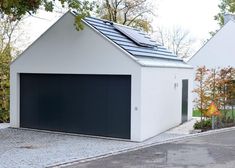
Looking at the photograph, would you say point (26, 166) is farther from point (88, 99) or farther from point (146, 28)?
point (146, 28)

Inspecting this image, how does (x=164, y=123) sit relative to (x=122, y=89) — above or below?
below

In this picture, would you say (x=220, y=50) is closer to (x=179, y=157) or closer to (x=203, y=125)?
(x=203, y=125)

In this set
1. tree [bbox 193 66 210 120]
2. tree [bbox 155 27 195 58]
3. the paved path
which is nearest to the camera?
the paved path

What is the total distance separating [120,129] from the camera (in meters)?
14.3

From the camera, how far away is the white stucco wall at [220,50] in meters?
32.4

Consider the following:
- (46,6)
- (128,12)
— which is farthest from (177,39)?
(46,6)

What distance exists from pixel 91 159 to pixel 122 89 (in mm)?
4045

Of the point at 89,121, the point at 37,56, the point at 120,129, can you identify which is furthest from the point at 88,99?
the point at 37,56

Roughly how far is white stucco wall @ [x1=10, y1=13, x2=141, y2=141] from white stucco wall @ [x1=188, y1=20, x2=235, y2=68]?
1999 centimetres

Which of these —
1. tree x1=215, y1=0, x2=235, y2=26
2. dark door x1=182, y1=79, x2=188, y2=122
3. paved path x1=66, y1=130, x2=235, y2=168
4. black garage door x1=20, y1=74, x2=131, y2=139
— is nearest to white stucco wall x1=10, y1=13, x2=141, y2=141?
black garage door x1=20, y1=74, x2=131, y2=139

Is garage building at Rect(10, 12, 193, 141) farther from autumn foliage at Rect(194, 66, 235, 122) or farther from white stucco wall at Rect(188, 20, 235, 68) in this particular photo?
white stucco wall at Rect(188, 20, 235, 68)

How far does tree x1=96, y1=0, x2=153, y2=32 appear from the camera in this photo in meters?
34.8

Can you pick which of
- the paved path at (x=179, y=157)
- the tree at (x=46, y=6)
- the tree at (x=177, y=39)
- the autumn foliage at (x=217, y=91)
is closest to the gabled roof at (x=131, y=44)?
the tree at (x=46, y=6)

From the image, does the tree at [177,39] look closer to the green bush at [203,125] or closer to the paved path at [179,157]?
the green bush at [203,125]
